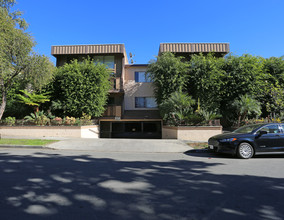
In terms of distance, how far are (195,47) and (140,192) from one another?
775 inches

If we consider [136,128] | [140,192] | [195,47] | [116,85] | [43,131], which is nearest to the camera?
[140,192]

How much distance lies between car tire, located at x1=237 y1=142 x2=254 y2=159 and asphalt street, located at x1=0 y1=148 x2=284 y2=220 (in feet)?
5.41

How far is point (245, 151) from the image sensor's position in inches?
292

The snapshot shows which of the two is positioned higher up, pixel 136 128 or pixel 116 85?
pixel 116 85

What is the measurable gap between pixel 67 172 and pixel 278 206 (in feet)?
16.0

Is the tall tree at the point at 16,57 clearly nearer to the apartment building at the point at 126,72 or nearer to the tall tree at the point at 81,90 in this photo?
the tall tree at the point at 81,90

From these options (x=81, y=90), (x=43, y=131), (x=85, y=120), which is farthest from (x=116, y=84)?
(x=43, y=131)

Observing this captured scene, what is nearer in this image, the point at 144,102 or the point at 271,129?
the point at 271,129

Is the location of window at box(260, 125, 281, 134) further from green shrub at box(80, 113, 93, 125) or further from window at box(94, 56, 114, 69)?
window at box(94, 56, 114, 69)

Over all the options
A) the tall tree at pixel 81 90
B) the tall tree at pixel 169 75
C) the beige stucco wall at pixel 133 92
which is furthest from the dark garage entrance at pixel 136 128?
the tall tree at pixel 169 75

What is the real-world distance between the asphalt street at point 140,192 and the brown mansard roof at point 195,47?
55.1 feet

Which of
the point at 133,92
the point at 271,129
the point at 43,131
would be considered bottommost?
the point at 43,131

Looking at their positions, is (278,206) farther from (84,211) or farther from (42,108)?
(42,108)

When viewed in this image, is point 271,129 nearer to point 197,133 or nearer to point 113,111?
point 197,133
